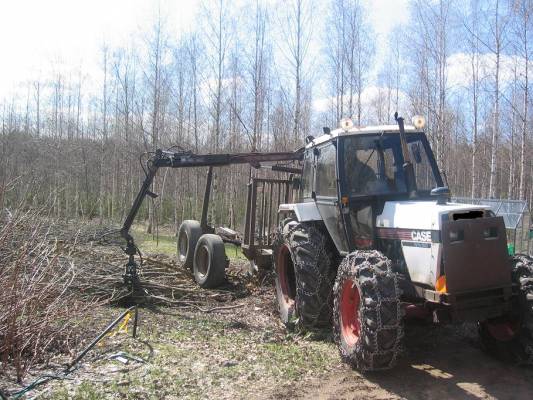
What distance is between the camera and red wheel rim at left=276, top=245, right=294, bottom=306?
680cm

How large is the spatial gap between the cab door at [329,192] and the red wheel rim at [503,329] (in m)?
1.69

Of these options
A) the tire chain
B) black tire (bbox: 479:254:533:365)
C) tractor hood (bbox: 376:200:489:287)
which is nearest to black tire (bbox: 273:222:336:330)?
tractor hood (bbox: 376:200:489:287)

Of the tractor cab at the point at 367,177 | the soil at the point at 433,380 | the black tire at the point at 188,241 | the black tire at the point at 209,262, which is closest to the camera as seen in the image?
the soil at the point at 433,380

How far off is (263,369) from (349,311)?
1.03 meters

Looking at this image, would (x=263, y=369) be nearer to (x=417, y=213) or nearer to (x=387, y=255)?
(x=387, y=255)

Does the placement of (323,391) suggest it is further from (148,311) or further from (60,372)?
(148,311)

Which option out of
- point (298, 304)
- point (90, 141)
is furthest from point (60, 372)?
point (90, 141)

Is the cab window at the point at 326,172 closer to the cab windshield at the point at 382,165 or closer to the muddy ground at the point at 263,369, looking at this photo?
the cab windshield at the point at 382,165

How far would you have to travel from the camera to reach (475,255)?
431 cm

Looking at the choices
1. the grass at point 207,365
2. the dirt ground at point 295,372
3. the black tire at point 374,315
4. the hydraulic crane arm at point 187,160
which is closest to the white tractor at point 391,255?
the black tire at point 374,315

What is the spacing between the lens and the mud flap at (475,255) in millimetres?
4242

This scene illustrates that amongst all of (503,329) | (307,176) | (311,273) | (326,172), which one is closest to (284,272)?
(311,273)

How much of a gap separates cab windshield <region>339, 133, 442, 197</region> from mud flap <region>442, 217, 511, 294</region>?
1.14 metres

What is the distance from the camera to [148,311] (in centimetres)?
704
